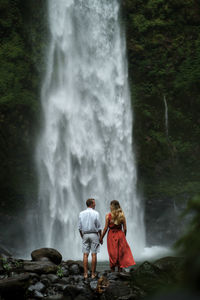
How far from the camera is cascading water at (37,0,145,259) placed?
17.0 metres

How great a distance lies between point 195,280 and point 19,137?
19.8 metres

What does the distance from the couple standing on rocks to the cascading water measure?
8636 millimetres

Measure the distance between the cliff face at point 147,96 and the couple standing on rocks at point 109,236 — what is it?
13.3m

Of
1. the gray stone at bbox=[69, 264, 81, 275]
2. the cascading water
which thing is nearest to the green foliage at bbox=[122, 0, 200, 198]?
the cascading water

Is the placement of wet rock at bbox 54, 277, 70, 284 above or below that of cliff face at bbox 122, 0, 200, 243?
below

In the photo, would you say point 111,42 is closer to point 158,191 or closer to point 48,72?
point 48,72

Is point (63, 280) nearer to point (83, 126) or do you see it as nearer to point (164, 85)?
point (83, 126)

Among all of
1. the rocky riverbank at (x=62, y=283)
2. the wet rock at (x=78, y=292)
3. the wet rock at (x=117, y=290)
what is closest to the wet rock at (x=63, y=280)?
the rocky riverbank at (x=62, y=283)

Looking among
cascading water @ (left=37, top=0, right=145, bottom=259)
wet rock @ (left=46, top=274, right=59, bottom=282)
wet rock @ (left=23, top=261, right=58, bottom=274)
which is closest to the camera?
wet rock @ (left=46, top=274, right=59, bottom=282)

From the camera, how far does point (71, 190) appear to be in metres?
17.2

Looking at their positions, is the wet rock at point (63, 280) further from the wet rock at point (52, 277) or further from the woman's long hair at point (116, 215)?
the woman's long hair at point (116, 215)

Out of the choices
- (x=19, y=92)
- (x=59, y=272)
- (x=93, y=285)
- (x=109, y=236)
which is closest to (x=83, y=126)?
(x=19, y=92)

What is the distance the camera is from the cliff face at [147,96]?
63.8 ft

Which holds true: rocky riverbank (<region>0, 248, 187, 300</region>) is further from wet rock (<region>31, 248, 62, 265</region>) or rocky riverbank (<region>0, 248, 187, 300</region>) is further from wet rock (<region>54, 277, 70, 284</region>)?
wet rock (<region>31, 248, 62, 265</region>)
